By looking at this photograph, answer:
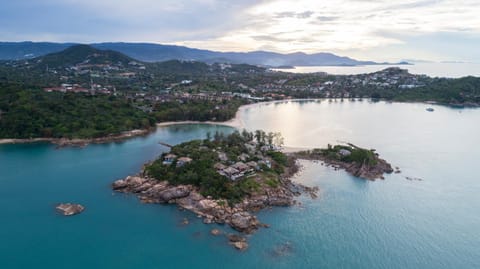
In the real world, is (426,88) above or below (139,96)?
above

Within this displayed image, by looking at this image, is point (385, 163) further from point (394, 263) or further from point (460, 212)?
point (394, 263)

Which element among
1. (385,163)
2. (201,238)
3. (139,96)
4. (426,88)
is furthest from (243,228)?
(426,88)

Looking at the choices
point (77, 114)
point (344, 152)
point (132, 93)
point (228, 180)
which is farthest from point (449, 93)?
point (77, 114)

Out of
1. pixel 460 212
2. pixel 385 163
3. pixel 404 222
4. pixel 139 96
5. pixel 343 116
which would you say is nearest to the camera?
pixel 404 222

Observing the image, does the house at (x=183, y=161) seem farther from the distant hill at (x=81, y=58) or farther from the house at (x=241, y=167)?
the distant hill at (x=81, y=58)

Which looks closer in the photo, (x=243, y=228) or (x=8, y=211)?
(x=243, y=228)

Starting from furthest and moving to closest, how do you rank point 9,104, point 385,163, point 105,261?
point 9,104
point 385,163
point 105,261

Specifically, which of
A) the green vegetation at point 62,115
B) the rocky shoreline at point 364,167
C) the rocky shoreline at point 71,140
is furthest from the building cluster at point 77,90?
the rocky shoreline at point 364,167
